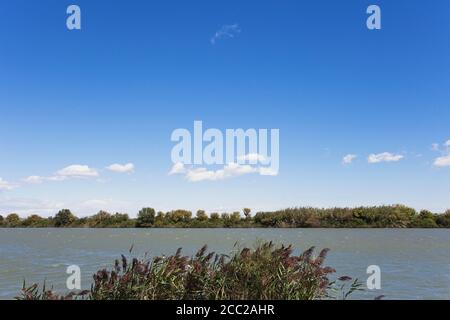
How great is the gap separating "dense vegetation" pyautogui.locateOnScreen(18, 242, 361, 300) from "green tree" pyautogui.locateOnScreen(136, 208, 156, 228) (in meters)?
77.8

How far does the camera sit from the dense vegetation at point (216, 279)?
335 inches

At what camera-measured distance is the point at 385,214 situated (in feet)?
248

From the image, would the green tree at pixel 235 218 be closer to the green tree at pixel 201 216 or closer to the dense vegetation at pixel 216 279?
the green tree at pixel 201 216

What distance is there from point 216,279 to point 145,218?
7885 centimetres

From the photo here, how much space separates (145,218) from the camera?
8588cm

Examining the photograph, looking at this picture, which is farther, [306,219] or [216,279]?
[306,219]

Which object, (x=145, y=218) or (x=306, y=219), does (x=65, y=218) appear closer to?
(x=145, y=218)

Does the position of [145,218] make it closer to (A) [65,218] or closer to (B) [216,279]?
(A) [65,218]

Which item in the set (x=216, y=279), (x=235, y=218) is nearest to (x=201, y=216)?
(x=235, y=218)

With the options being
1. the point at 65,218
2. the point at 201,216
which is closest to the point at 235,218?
the point at 201,216

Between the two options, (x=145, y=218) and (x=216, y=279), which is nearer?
(x=216, y=279)

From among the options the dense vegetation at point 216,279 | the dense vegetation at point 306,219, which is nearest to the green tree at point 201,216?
the dense vegetation at point 306,219
